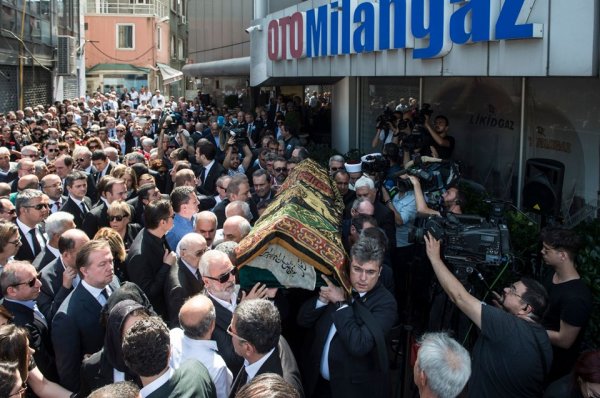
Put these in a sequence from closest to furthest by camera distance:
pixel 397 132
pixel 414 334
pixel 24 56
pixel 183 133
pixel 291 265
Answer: pixel 291 265
pixel 414 334
pixel 397 132
pixel 183 133
pixel 24 56

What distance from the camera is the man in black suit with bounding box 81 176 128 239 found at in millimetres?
7250

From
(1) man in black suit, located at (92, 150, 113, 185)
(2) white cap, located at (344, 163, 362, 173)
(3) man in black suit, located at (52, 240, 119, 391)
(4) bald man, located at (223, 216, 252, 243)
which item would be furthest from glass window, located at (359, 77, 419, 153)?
(3) man in black suit, located at (52, 240, 119, 391)

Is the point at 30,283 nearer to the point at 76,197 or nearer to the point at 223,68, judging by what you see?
the point at 76,197

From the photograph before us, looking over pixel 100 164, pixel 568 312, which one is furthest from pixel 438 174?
pixel 100 164

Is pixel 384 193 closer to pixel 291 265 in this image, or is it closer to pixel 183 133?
pixel 291 265

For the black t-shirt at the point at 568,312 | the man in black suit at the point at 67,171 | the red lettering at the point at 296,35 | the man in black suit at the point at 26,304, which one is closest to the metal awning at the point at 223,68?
the red lettering at the point at 296,35

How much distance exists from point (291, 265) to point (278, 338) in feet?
2.71

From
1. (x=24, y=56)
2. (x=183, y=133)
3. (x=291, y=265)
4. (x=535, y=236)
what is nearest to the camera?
(x=291, y=265)

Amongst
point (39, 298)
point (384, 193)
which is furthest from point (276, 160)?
point (39, 298)

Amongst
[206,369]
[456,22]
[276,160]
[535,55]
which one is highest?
[456,22]

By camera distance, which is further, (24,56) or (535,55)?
(24,56)

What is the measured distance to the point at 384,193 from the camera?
26.5 ft

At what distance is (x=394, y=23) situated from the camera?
919cm

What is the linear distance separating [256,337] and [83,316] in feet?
4.73
